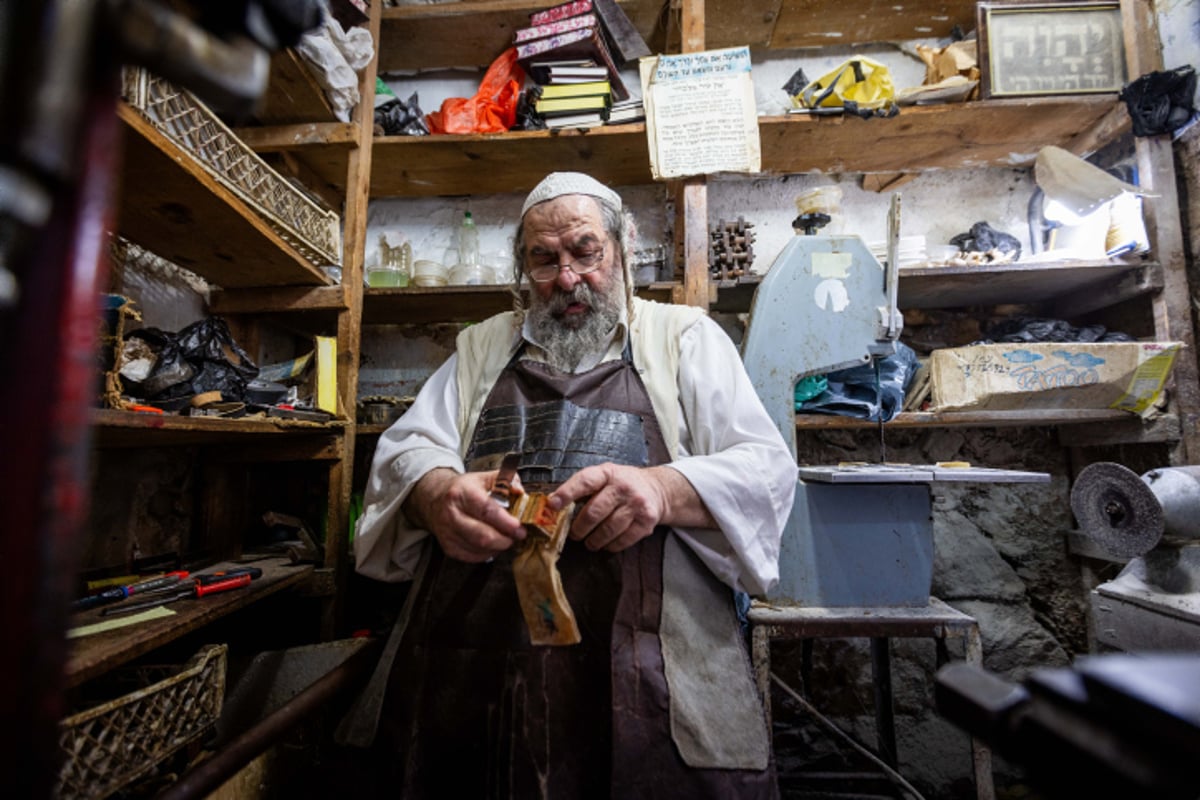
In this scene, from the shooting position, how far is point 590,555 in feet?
4.10

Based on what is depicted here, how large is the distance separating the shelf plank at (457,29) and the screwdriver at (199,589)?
8.75ft

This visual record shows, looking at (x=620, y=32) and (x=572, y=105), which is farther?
(x=620, y=32)

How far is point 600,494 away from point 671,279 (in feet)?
5.90

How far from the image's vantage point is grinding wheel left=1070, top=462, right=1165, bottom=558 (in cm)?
163

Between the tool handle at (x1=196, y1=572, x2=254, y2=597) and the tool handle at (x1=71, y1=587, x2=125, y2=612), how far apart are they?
0.16m

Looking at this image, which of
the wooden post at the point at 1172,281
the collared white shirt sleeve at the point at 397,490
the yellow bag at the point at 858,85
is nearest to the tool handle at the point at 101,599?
the collared white shirt sleeve at the point at 397,490

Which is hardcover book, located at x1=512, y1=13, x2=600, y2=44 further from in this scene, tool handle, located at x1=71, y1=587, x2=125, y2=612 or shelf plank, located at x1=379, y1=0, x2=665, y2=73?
tool handle, located at x1=71, y1=587, x2=125, y2=612

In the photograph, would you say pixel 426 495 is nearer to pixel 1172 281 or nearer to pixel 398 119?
pixel 398 119

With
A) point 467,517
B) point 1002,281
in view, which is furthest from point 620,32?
point 467,517

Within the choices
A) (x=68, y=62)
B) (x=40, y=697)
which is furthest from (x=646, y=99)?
(x=40, y=697)

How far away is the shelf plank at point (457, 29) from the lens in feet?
8.61

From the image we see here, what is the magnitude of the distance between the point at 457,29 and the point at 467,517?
2746 millimetres

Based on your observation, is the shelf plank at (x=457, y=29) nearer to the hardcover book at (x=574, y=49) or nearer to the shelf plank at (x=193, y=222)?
the hardcover book at (x=574, y=49)

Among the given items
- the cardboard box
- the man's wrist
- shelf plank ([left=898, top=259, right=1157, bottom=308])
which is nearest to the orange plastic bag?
the man's wrist
